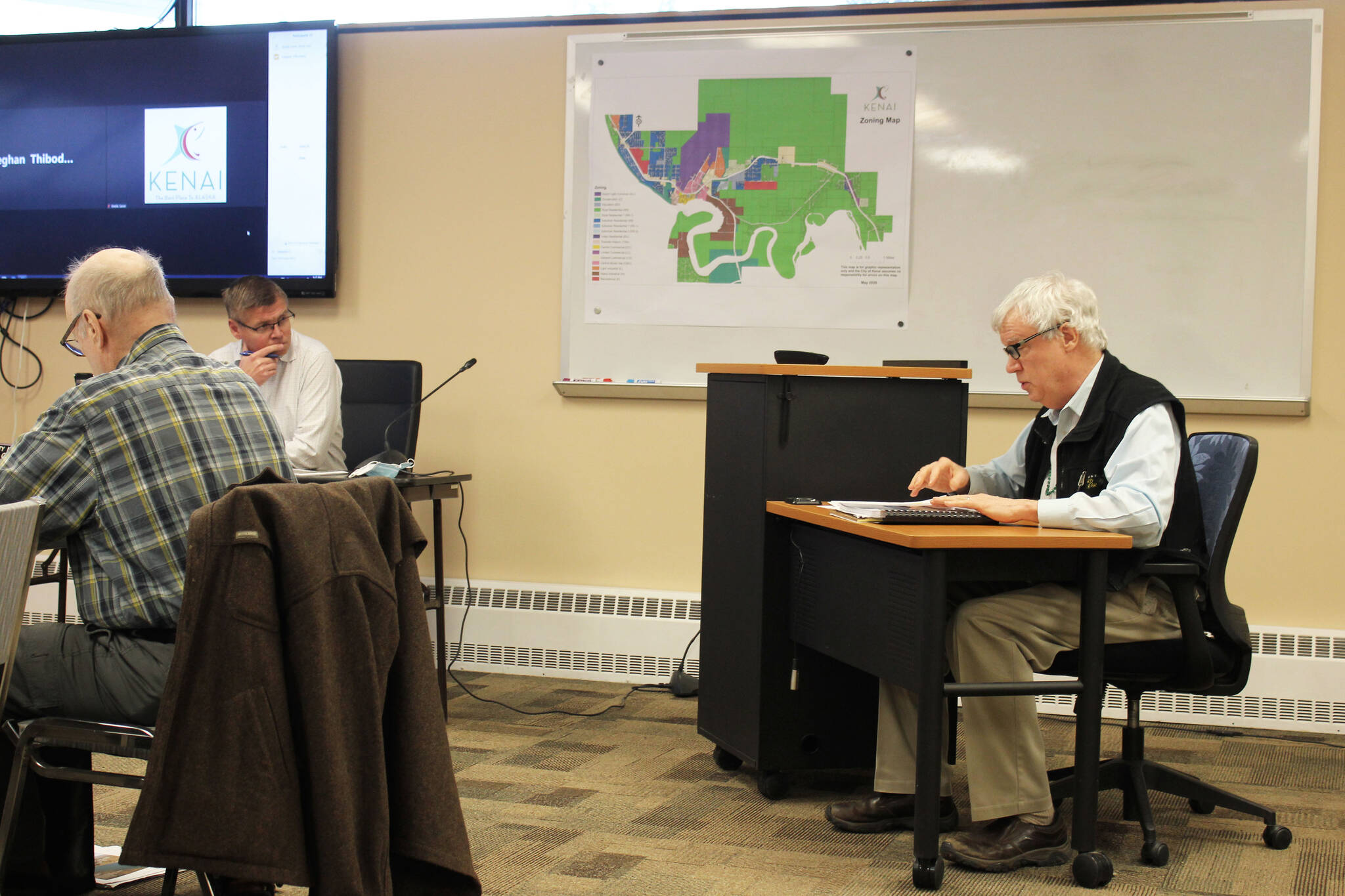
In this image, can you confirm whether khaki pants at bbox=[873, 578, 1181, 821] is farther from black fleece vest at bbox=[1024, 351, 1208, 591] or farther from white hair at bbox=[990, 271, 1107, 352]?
white hair at bbox=[990, 271, 1107, 352]

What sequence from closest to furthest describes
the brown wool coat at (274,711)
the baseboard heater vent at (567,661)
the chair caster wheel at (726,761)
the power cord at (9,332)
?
the brown wool coat at (274,711)
the chair caster wheel at (726,761)
the baseboard heater vent at (567,661)
the power cord at (9,332)

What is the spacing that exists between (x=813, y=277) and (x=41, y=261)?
9.34 ft

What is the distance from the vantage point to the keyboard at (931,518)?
207 centimetres

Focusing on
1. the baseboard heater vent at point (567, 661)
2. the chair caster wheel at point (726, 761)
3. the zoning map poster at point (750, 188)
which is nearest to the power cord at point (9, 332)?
the baseboard heater vent at point (567, 661)

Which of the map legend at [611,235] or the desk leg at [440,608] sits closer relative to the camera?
the desk leg at [440,608]

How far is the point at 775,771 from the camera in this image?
2551mm

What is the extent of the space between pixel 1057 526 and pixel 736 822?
92cm

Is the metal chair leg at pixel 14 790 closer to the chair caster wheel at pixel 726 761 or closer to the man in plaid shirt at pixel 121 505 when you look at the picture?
the man in plaid shirt at pixel 121 505

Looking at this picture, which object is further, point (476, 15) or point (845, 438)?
point (476, 15)

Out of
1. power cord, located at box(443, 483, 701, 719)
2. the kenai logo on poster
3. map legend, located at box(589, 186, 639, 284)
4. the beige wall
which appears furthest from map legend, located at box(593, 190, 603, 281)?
the kenai logo on poster

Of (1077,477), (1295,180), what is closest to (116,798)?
(1077,477)

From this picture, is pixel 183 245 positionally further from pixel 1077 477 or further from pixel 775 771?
pixel 1077 477

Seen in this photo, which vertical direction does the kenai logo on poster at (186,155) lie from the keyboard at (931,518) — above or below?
above

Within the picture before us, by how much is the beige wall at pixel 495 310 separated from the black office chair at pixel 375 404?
0.55 metres
